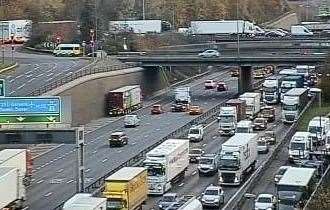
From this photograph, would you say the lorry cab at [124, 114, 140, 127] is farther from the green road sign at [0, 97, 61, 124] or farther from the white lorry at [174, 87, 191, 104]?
the green road sign at [0, 97, 61, 124]

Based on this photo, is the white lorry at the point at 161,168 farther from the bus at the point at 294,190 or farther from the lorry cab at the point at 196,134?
the lorry cab at the point at 196,134

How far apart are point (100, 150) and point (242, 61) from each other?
28.1 m

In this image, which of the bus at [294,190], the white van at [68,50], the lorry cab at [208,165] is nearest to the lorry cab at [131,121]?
the lorry cab at [208,165]

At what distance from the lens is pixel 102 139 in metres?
53.5

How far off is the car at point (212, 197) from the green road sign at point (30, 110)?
23.6 feet

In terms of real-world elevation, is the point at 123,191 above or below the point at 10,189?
below

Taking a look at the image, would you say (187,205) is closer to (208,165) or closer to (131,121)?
(208,165)

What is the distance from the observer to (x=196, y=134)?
5178 cm

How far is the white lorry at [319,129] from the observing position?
4708 centimetres

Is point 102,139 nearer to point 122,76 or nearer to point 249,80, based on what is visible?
point 122,76

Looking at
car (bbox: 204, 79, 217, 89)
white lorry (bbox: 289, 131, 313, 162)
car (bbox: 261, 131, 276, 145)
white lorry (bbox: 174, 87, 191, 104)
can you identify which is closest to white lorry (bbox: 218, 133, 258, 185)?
white lorry (bbox: 289, 131, 313, 162)

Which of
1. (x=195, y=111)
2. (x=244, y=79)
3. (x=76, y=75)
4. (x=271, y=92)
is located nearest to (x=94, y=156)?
(x=76, y=75)

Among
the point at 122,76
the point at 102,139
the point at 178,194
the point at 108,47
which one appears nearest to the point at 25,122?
the point at 178,194

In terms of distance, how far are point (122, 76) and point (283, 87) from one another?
12.9 metres
